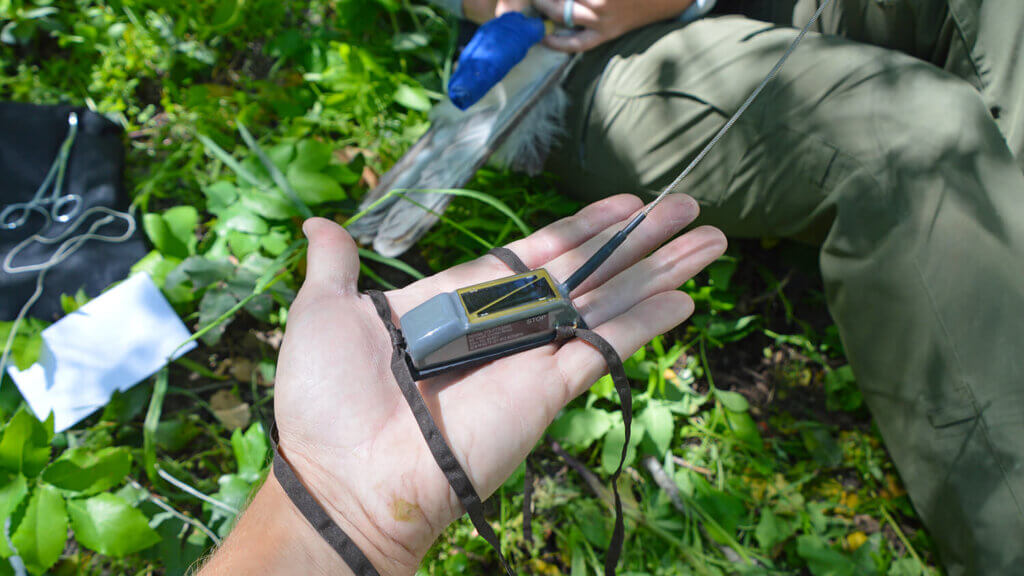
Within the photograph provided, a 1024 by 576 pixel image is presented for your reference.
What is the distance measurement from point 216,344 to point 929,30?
Answer: 306 cm

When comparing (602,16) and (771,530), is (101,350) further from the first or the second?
(771,530)

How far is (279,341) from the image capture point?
2592 millimetres

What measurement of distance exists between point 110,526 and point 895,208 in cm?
263

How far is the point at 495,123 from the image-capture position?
2.58m

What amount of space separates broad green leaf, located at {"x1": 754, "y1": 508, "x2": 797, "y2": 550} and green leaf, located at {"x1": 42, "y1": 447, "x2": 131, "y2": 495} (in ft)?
7.05

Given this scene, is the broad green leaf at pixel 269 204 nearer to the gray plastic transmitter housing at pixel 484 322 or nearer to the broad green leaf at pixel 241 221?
the broad green leaf at pixel 241 221

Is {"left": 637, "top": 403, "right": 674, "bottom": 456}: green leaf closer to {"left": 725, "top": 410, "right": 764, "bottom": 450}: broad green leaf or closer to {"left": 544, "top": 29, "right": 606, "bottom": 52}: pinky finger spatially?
{"left": 725, "top": 410, "right": 764, "bottom": 450}: broad green leaf

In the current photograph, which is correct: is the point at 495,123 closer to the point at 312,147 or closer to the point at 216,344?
the point at 312,147

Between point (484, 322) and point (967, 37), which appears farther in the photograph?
point (967, 37)

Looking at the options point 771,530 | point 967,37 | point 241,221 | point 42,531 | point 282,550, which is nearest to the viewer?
point 282,550

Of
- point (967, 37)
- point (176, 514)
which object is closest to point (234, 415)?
point (176, 514)

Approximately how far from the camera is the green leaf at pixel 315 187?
263cm

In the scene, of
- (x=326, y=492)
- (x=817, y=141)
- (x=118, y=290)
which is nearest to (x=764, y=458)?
(x=817, y=141)

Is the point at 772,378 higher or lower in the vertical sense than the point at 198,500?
lower
